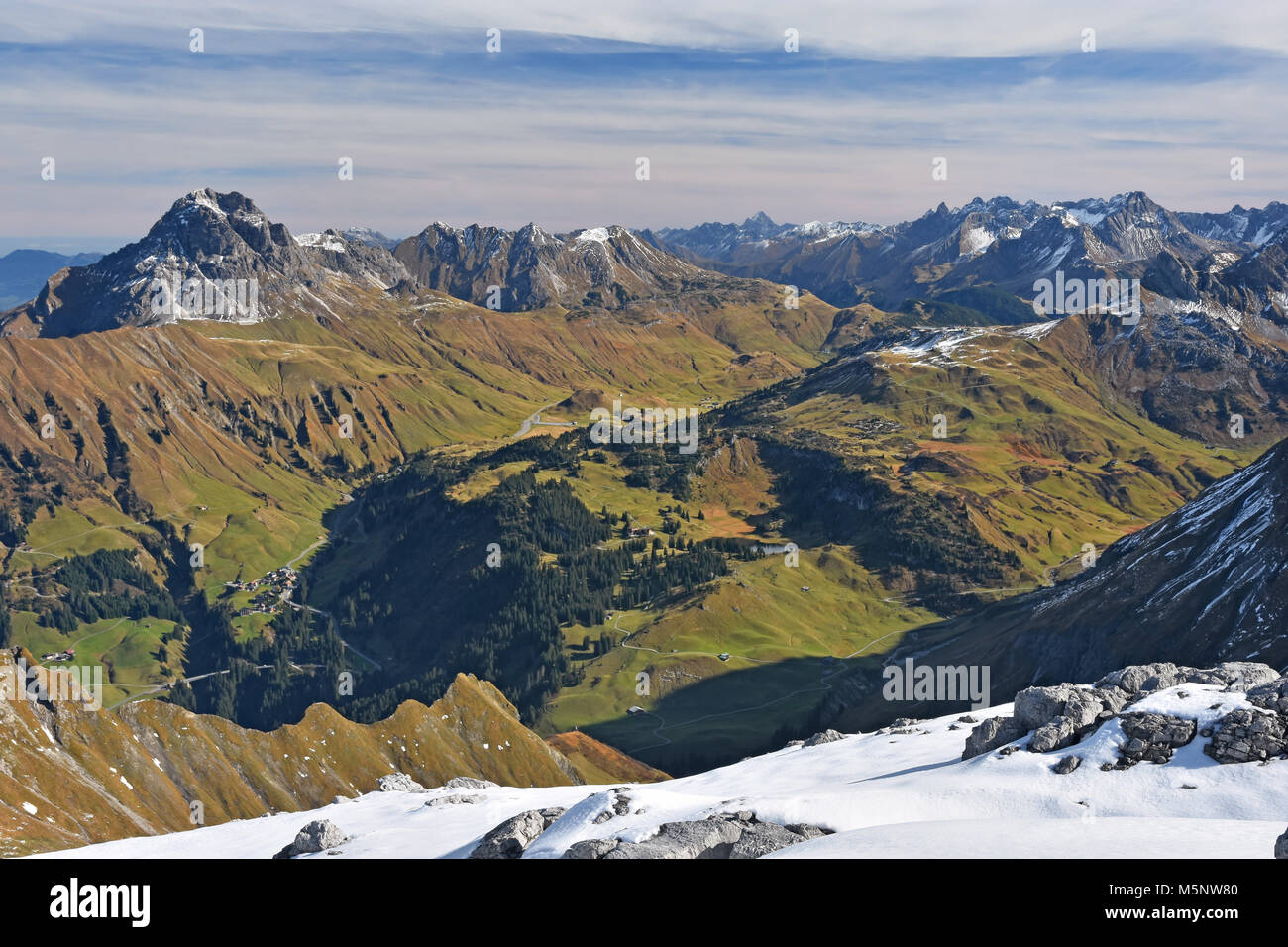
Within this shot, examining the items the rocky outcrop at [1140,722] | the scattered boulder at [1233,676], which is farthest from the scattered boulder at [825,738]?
the scattered boulder at [1233,676]

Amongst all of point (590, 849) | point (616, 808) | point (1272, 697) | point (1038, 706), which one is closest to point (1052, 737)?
point (1038, 706)

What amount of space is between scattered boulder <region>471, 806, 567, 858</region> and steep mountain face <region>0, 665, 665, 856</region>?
242 feet

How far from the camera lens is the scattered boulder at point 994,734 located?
91125 millimetres

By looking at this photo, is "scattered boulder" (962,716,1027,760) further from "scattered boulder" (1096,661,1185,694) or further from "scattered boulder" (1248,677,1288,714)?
"scattered boulder" (1248,677,1288,714)

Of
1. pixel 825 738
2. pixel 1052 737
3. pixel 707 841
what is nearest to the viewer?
pixel 707 841

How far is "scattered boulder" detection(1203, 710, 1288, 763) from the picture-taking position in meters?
74.5

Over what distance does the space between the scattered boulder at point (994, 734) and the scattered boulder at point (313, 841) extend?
6074cm

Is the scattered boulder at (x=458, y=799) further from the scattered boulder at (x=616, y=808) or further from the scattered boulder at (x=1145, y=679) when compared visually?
the scattered boulder at (x=1145, y=679)

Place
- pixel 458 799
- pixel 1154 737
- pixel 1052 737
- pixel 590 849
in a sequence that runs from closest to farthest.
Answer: pixel 590 849, pixel 1154 737, pixel 1052 737, pixel 458 799

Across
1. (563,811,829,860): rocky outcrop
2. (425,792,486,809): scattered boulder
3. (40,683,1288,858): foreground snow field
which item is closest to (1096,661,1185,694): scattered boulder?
(40,683,1288,858): foreground snow field

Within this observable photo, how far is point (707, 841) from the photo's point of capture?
6950cm

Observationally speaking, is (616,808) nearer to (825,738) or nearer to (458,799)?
(458,799)

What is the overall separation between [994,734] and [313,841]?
64492 millimetres

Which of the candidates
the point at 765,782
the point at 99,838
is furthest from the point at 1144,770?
the point at 99,838
